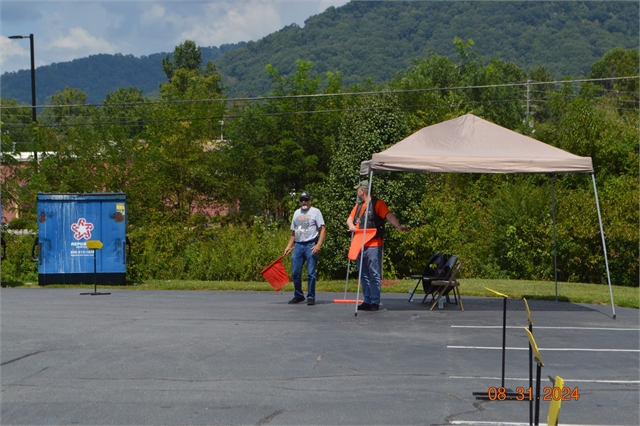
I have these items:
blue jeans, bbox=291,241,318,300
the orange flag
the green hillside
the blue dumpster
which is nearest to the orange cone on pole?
blue jeans, bbox=291,241,318,300

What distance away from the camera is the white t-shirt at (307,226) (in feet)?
44.5

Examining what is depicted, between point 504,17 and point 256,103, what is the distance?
165234mm

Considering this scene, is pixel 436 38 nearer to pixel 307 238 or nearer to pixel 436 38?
pixel 436 38

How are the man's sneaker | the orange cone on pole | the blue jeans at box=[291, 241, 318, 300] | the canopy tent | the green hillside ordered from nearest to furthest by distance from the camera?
the canopy tent
the man's sneaker
the blue jeans at box=[291, 241, 318, 300]
the orange cone on pole
the green hillside

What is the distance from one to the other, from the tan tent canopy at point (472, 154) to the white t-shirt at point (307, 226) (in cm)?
118

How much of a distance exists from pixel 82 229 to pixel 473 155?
9.73 metres

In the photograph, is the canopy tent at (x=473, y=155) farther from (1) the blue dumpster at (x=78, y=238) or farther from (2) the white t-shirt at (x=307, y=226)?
(1) the blue dumpster at (x=78, y=238)

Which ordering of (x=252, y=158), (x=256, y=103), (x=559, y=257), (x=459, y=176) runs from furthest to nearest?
1. (x=256, y=103)
2. (x=252, y=158)
3. (x=459, y=176)
4. (x=559, y=257)

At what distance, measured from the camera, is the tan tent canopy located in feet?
40.3

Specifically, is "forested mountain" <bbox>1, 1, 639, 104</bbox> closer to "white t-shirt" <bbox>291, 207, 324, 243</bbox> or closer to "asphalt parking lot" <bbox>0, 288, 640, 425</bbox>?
"white t-shirt" <bbox>291, 207, 324, 243</bbox>

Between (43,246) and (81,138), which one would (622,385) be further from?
(81,138)

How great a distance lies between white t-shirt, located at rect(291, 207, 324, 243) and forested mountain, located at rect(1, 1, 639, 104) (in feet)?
426

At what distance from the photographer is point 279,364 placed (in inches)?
343

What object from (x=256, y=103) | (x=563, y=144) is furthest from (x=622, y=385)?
(x=256, y=103)
